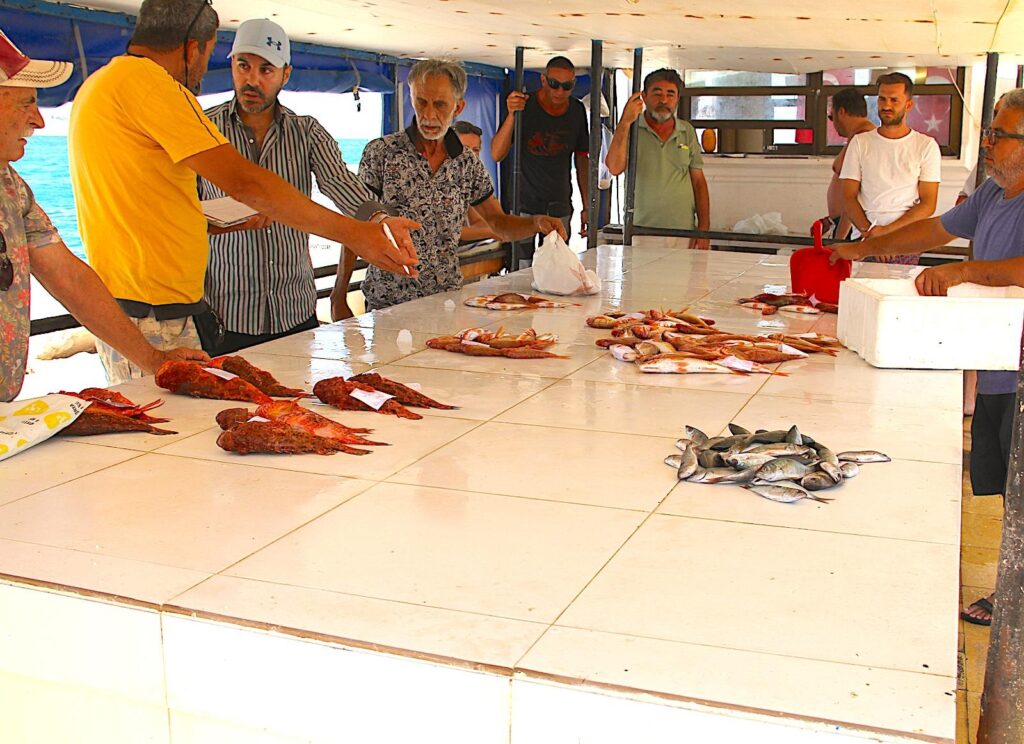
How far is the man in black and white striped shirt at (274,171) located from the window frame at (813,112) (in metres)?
7.22

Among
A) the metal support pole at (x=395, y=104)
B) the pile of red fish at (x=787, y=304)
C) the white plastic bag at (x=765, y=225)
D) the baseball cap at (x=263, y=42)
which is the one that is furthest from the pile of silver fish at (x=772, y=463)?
A: the metal support pole at (x=395, y=104)

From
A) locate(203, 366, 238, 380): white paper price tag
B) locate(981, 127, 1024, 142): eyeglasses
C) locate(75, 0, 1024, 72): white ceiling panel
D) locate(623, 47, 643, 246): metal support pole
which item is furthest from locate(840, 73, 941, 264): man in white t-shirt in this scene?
locate(203, 366, 238, 380): white paper price tag

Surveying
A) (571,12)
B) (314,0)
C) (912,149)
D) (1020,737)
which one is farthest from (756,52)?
(1020,737)

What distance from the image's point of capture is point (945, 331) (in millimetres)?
3504

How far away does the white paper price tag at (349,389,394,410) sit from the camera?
294cm

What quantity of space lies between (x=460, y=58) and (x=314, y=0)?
16.1 ft

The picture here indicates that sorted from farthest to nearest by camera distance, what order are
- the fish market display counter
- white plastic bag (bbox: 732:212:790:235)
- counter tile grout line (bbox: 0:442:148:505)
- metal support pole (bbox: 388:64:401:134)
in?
1. white plastic bag (bbox: 732:212:790:235)
2. metal support pole (bbox: 388:64:401:134)
3. counter tile grout line (bbox: 0:442:148:505)
4. the fish market display counter

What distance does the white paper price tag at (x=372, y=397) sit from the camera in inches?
116

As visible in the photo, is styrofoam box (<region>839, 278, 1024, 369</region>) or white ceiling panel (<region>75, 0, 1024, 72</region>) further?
white ceiling panel (<region>75, 0, 1024, 72</region>)

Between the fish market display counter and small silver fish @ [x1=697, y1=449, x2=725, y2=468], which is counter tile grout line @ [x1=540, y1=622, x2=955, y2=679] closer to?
the fish market display counter

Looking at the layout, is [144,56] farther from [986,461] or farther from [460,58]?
[460,58]

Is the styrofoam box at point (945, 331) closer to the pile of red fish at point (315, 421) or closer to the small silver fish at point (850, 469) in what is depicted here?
the small silver fish at point (850, 469)

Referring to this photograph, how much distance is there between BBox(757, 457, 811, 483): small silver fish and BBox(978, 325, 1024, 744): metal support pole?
28.9 inches

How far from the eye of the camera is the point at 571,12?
5609 millimetres
